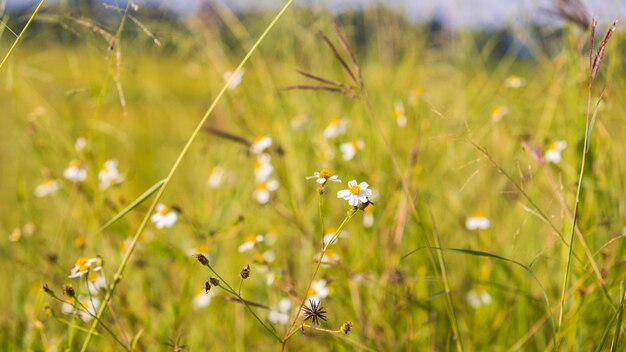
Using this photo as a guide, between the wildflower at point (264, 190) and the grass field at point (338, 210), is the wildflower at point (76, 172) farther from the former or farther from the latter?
the wildflower at point (264, 190)

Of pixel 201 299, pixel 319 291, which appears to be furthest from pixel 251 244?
pixel 201 299

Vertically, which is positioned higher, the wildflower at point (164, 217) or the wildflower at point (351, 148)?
the wildflower at point (351, 148)

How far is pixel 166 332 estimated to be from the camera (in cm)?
134

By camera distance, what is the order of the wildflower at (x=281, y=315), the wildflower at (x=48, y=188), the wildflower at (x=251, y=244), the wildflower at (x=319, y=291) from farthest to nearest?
the wildflower at (x=48, y=188) → the wildflower at (x=281, y=315) → the wildflower at (x=319, y=291) → the wildflower at (x=251, y=244)

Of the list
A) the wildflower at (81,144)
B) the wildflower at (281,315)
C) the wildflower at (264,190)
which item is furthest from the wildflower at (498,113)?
the wildflower at (81,144)

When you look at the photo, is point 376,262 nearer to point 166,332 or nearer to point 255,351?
point 255,351

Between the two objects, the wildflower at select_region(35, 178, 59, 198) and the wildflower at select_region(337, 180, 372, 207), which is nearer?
the wildflower at select_region(337, 180, 372, 207)

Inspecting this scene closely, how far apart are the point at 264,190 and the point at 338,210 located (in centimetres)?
37

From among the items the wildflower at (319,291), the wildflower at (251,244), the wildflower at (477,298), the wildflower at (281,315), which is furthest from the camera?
the wildflower at (477,298)

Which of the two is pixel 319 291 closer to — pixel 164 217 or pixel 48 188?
pixel 164 217

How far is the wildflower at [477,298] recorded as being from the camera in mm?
1283

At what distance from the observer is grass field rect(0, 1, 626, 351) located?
42.4 inches

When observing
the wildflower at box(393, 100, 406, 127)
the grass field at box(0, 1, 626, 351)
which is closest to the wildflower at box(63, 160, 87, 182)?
the grass field at box(0, 1, 626, 351)

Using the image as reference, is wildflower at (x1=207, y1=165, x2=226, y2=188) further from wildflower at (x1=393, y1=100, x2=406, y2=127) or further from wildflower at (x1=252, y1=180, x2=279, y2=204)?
wildflower at (x1=393, y1=100, x2=406, y2=127)
